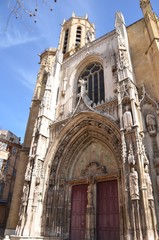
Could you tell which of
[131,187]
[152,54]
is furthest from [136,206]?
[152,54]

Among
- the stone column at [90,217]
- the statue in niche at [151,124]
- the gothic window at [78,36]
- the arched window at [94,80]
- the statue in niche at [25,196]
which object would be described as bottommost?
the stone column at [90,217]

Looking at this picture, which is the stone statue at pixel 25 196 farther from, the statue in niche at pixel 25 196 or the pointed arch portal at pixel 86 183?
the pointed arch portal at pixel 86 183

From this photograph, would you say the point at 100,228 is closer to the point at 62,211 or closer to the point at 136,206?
the point at 62,211

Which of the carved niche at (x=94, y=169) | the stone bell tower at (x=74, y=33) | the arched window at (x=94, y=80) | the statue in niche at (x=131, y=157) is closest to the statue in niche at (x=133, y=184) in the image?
the statue in niche at (x=131, y=157)

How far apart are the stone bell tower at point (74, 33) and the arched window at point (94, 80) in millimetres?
7048

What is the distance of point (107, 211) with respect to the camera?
819 cm

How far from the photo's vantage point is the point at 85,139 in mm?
10531

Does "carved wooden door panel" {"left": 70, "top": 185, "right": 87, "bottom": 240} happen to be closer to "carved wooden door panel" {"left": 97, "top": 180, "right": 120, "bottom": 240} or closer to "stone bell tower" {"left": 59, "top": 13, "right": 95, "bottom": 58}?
"carved wooden door panel" {"left": 97, "top": 180, "right": 120, "bottom": 240}

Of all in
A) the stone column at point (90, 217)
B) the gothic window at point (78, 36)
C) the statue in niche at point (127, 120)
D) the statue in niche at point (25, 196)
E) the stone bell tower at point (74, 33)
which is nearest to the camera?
the statue in niche at point (127, 120)

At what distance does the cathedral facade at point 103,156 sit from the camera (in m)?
6.91

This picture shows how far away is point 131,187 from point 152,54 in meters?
7.25

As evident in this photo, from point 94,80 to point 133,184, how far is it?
812cm

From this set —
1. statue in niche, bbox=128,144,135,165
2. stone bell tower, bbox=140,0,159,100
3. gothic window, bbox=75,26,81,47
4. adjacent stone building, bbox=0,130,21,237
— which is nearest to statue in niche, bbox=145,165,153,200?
statue in niche, bbox=128,144,135,165

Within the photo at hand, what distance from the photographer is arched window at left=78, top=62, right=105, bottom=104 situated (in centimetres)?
1195
